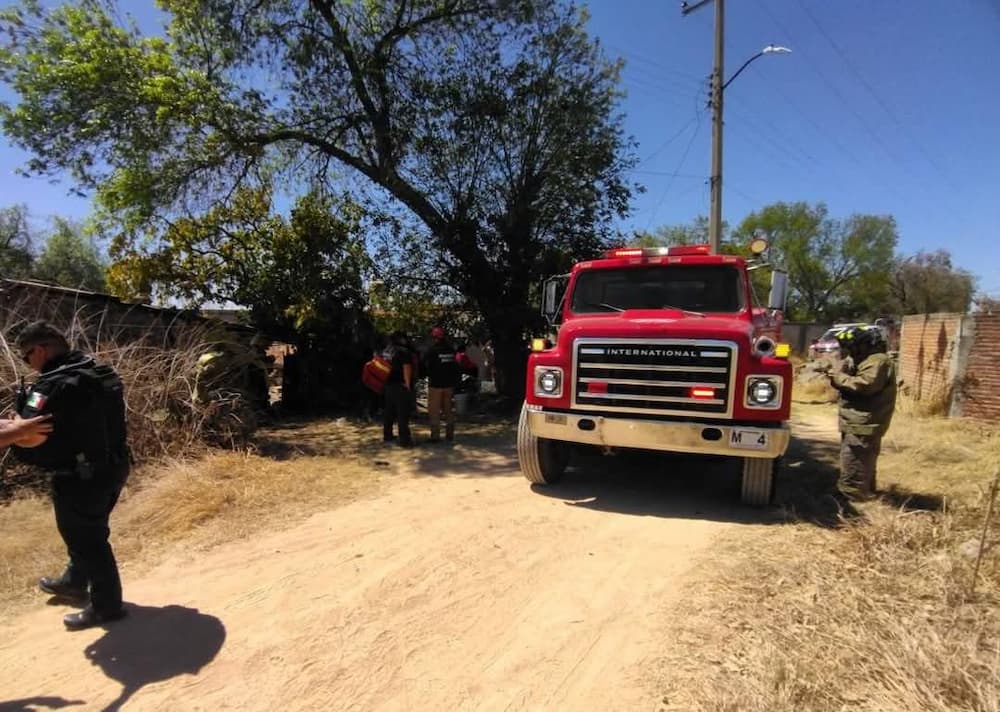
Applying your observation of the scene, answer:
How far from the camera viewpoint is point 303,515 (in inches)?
213

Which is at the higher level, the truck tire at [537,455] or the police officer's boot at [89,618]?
the truck tire at [537,455]

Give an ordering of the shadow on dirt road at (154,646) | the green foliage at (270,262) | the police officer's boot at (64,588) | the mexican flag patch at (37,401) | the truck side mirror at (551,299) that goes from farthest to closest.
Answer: the green foliage at (270,262) < the truck side mirror at (551,299) < the police officer's boot at (64,588) < the mexican flag patch at (37,401) < the shadow on dirt road at (154,646)

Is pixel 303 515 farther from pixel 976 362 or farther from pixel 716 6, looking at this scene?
pixel 716 6

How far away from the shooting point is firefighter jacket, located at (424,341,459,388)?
28.6 ft

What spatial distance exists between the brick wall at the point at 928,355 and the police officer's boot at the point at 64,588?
1176cm

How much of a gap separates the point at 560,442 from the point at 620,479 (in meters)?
0.86

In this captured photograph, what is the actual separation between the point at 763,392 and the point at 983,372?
667 cm

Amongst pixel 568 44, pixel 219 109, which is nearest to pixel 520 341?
pixel 568 44

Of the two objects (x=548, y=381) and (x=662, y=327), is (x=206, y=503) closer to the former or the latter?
(x=548, y=381)

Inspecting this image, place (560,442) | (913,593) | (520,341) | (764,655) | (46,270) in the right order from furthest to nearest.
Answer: (46,270), (520,341), (560,442), (913,593), (764,655)

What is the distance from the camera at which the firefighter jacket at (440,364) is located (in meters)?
8.72

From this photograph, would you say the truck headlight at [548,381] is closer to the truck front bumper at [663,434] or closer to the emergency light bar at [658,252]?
the truck front bumper at [663,434]

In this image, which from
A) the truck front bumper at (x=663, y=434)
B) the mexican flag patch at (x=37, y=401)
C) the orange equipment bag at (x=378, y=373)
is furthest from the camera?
the orange equipment bag at (x=378, y=373)

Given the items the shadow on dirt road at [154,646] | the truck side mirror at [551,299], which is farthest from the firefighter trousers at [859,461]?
the shadow on dirt road at [154,646]
